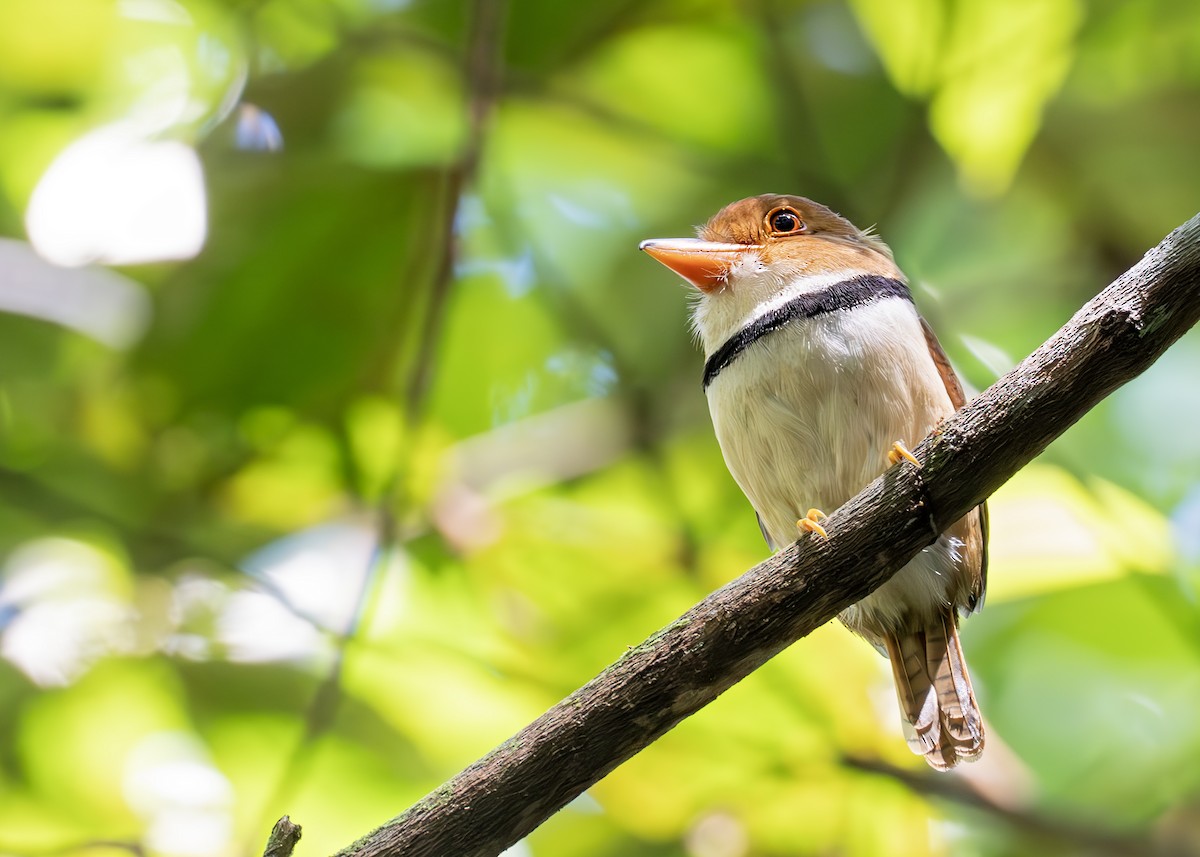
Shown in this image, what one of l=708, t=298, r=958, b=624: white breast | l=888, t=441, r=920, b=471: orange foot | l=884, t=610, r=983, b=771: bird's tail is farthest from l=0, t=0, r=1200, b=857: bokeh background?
l=888, t=441, r=920, b=471: orange foot

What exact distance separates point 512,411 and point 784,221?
1523 mm

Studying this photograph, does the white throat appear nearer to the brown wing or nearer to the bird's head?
the bird's head

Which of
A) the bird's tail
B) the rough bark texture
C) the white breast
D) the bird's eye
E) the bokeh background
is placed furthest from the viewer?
the bokeh background

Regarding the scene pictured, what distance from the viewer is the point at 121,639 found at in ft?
12.3

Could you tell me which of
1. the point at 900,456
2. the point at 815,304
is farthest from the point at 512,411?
the point at 900,456

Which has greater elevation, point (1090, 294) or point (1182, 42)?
point (1182, 42)

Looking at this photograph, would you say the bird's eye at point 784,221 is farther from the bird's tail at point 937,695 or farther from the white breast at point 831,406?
the bird's tail at point 937,695

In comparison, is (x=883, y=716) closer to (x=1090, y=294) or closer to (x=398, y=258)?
(x=1090, y=294)

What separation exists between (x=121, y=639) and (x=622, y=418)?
1809 millimetres

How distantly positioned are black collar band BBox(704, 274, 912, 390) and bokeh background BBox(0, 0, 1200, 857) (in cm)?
134

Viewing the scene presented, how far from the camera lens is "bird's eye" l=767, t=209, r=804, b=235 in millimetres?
2530

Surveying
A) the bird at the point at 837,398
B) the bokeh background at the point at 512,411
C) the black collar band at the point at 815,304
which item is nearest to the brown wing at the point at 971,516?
the bird at the point at 837,398

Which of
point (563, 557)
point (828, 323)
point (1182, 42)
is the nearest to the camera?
point (828, 323)

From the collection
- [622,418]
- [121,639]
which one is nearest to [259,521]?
Answer: [121,639]
